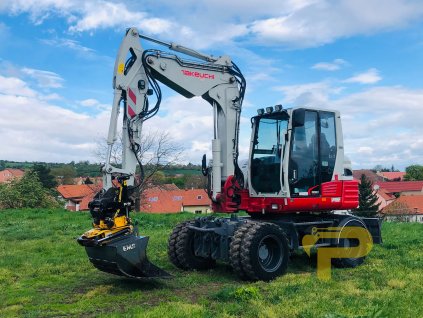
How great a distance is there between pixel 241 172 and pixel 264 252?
1.92 m

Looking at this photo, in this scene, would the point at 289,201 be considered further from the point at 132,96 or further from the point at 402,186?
the point at 402,186

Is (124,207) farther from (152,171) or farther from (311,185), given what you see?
(152,171)

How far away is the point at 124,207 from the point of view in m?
7.80

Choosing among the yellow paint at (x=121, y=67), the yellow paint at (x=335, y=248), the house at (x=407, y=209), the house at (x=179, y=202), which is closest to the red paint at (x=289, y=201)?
the yellow paint at (x=335, y=248)

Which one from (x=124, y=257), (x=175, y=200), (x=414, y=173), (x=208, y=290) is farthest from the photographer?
(x=414, y=173)

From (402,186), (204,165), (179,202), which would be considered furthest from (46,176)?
(402,186)

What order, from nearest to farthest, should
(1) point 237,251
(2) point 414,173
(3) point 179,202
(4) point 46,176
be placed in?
(1) point 237,251, (4) point 46,176, (3) point 179,202, (2) point 414,173

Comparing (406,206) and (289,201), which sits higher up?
(289,201)

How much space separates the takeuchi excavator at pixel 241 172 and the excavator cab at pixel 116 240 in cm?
4

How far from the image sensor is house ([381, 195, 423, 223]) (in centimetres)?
5133

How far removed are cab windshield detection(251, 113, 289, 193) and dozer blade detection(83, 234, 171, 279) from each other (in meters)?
3.02

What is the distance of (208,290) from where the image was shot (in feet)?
25.5

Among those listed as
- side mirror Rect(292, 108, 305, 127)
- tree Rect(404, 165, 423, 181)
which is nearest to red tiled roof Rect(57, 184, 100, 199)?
side mirror Rect(292, 108, 305, 127)

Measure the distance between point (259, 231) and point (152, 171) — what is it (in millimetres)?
29048
